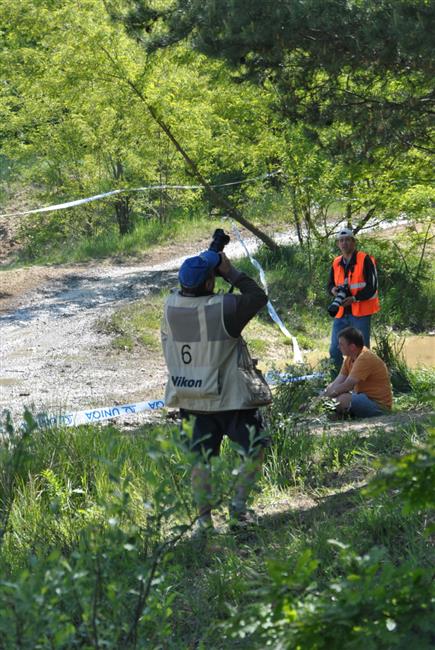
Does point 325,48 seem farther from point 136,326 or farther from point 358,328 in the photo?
point 136,326

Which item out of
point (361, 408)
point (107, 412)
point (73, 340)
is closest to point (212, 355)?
point (361, 408)

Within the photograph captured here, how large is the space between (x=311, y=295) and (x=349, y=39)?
9.48 metres

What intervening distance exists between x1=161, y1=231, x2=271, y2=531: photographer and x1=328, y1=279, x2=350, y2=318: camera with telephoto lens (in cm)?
503

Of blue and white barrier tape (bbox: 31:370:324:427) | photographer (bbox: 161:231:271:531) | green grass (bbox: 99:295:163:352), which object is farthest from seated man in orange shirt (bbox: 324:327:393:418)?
green grass (bbox: 99:295:163:352)

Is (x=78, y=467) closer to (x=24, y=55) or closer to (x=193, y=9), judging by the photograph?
(x=193, y=9)

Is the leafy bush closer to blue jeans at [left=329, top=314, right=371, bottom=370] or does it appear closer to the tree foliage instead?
the tree foliage

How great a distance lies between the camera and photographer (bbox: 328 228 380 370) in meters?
10.5

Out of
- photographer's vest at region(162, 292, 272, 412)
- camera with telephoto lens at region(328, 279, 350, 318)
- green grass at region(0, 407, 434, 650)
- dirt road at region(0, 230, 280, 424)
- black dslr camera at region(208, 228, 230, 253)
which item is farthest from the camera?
dirt road at region(0, 230, 280, 424)

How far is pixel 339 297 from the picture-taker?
10484 mm

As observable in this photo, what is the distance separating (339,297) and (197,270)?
5.26m

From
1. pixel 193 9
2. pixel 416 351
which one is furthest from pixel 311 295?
pixel 193 9

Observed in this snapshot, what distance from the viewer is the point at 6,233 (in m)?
26.4

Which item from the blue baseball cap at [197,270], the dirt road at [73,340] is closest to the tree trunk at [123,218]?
the dirt road at [73,340]

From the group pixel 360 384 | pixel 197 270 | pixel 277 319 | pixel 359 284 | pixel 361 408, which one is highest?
pixel 197 270
